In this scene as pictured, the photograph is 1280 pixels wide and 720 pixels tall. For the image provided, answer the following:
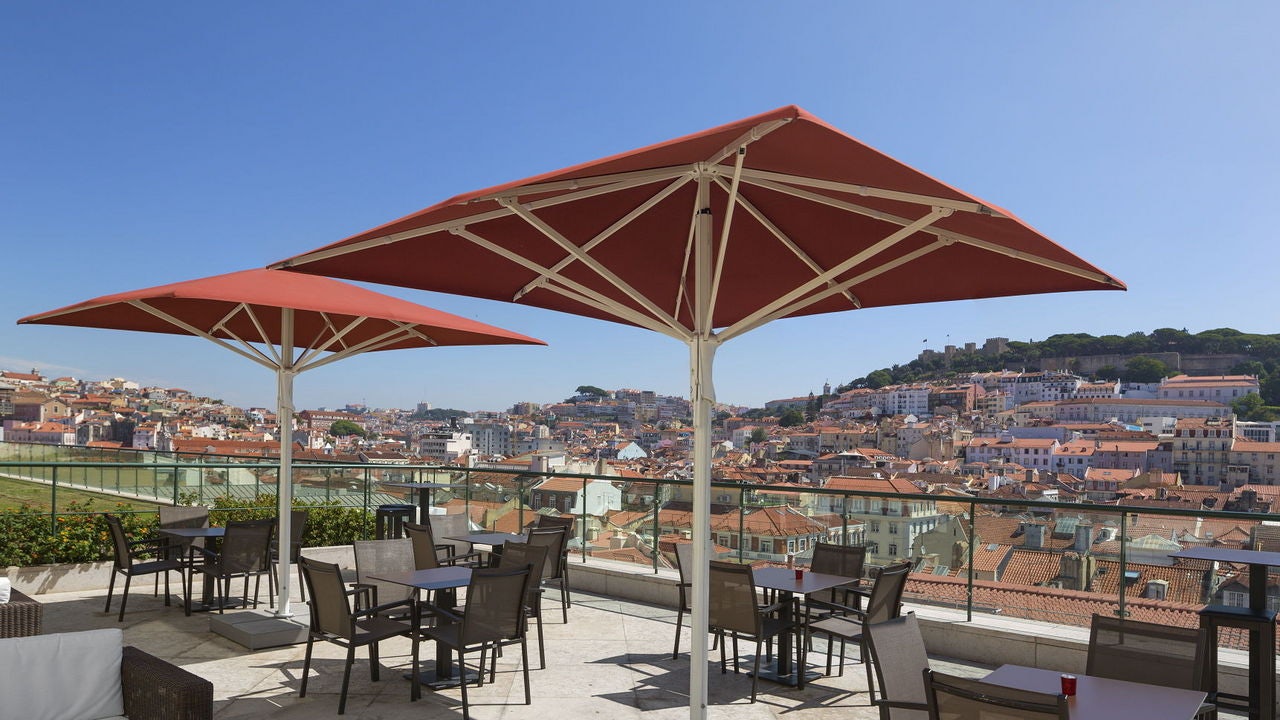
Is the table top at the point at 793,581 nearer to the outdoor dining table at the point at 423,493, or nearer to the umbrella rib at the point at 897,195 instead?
the umbrella rib at the point at 897,195

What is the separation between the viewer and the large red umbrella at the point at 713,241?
270cm

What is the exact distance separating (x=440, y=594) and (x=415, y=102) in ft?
90.0

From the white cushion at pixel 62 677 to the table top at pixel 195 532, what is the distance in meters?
3.58

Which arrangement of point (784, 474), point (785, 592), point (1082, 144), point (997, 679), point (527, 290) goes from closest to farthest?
point (997, 679) → point (527, 290) → point (785, 592) → point (784, 474) → point (1082, 144)

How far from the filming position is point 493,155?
111ft

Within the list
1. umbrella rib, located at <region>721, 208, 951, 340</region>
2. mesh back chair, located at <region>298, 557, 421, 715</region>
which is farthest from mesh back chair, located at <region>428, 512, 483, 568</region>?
umbrella rib, located at <region>721, 208, 951, 340</region>

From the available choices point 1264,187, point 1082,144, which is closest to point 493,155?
point 1082,144

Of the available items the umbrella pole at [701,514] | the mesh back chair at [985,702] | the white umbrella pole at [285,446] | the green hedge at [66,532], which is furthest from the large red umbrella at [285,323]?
the mesh back chair at [985,702]

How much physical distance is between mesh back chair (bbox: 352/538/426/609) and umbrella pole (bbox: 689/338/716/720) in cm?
262

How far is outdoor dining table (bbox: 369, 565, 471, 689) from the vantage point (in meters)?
4.99

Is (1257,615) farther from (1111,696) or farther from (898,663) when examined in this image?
(898,663)

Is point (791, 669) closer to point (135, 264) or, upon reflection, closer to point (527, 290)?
point (527, 290)

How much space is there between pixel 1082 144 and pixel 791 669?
114612mm

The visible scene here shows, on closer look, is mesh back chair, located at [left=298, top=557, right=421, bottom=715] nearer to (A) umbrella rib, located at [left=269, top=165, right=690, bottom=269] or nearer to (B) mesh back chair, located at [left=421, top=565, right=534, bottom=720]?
(B) mesh back chair, located at [left=421, top=565, right=534, bottom=720]
